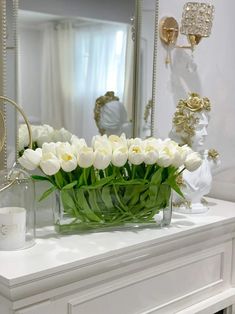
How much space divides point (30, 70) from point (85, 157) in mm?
335

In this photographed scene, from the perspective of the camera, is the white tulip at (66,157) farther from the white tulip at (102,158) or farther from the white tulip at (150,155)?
the white tulip at (150,155)

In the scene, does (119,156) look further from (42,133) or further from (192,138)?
(192,138)

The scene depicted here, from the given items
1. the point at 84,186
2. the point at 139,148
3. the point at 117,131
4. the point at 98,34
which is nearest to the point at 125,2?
the point at 98,34

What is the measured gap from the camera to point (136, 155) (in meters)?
1.29

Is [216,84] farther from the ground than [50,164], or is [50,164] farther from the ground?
[216,84]

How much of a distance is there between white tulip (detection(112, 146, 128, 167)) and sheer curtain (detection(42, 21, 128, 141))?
0.92ft

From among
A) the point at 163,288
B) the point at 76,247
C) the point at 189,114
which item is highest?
the point at 189,114

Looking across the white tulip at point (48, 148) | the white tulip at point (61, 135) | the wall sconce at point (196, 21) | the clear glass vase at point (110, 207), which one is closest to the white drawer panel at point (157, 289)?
the clear glass vase at point (110, 207)

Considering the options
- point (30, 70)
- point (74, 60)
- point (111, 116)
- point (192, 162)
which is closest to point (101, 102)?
point (111, 116)

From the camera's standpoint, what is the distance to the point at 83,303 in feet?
3.78

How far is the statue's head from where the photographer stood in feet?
5.15

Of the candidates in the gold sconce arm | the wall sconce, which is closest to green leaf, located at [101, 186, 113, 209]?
the gold sconce arm

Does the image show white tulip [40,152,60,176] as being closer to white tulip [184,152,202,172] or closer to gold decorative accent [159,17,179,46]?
white tulip [184,152,202,172]

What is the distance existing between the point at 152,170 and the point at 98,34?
1.61 feet
